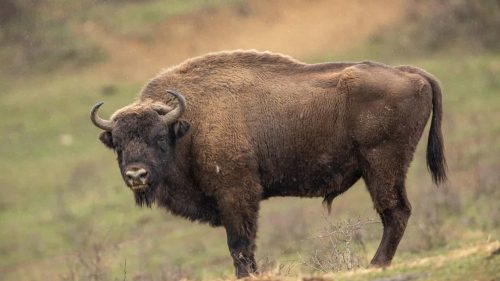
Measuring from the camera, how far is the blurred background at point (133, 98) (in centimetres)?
1666

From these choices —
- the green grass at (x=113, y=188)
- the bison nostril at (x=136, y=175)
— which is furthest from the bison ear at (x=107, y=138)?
the green grass at (x=113, y=188)

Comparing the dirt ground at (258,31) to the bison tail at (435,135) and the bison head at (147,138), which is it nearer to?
the bison tail at (435,135)

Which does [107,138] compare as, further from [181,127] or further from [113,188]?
[113,188]

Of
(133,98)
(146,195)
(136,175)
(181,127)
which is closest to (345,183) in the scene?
(181,127)

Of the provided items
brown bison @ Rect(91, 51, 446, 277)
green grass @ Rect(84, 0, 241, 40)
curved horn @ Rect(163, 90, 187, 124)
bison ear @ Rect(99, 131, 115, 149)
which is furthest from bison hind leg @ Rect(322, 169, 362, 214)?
green grass @ Rect(84, 0, 241, 40)

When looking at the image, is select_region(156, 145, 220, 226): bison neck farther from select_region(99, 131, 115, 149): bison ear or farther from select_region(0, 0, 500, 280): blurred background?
select_region(0, 0, 500, 280): blurred background

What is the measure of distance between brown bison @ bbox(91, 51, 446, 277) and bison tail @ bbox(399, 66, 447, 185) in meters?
0.01

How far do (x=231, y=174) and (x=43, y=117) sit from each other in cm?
1967

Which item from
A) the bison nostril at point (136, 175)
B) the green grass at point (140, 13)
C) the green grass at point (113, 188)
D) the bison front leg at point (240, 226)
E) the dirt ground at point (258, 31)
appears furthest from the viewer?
the green grass at point (140, 13)

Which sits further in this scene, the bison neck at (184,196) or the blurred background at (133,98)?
the blurred background at (133,98)

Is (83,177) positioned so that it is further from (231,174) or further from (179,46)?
(231,174)

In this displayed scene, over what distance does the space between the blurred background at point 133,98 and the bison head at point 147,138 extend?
1.72 m

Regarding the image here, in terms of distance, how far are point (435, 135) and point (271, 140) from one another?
1732 mm

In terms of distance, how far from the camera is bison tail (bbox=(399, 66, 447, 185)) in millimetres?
11266
